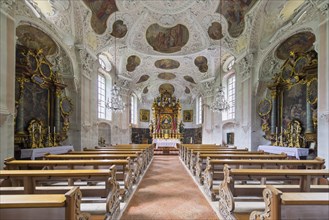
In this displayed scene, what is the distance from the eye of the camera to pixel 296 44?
988 centimetres

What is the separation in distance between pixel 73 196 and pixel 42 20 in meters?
9.01

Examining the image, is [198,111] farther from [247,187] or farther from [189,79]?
[247,187]

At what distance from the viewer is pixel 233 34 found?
12414 mm

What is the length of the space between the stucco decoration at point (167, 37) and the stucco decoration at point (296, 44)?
633cm

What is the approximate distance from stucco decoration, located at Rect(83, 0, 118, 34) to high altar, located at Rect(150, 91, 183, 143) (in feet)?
33.6

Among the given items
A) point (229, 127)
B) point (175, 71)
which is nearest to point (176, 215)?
point (229, 127)

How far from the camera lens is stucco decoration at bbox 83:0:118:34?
422 inches

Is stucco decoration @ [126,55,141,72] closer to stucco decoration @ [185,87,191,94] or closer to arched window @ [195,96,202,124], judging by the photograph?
stucco decoration @ [185,87,191,94]

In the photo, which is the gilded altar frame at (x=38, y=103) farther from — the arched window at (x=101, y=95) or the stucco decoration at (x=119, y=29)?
the stucco decoration at (x=119, y=29)

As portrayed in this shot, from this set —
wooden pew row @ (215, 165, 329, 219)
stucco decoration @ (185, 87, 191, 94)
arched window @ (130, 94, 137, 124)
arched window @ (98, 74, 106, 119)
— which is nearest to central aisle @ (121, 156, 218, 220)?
Answer: wooden pew row @ (215, 165, 329, 219)

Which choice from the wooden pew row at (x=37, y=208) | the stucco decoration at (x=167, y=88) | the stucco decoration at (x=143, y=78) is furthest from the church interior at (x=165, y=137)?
the stucco decoration at (x=167, y=88)

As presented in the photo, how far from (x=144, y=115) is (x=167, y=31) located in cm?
1035

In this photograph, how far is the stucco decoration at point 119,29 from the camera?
1280cm

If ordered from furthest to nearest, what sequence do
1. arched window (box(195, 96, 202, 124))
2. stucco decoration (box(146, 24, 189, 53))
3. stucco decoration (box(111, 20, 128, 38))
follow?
arched window (box(195, 96, 202, 124)) < stucco decoration (box(146, 24, 189, 53)) < stucco decoration (box(111, 20, 128, 38))
